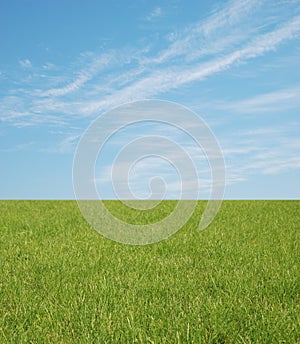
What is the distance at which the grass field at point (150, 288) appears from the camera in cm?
418

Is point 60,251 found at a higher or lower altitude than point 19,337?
higher

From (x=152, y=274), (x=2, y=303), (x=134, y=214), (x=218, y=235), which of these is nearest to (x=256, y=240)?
(x=218, y=235)

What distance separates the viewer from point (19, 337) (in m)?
4.09

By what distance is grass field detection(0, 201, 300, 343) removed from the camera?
4.18 metres

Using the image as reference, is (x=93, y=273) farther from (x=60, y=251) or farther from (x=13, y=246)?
(x=13, y=246)

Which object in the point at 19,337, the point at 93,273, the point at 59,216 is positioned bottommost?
the point at 19,337

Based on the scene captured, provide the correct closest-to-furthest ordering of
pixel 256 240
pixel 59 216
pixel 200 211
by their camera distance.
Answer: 1. pixel 256 240
2. pixel 59 216
3. pixel 200 211

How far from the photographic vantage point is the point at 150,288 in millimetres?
5449

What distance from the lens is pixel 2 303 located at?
512cm

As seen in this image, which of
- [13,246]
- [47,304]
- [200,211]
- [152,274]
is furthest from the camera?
[200,211]

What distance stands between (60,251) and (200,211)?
6.95 meters

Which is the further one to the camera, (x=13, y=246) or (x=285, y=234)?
(x=285, y=234)

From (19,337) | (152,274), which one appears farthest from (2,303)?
(152,274)

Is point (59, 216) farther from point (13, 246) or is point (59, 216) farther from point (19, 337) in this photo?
point (19, 337)
